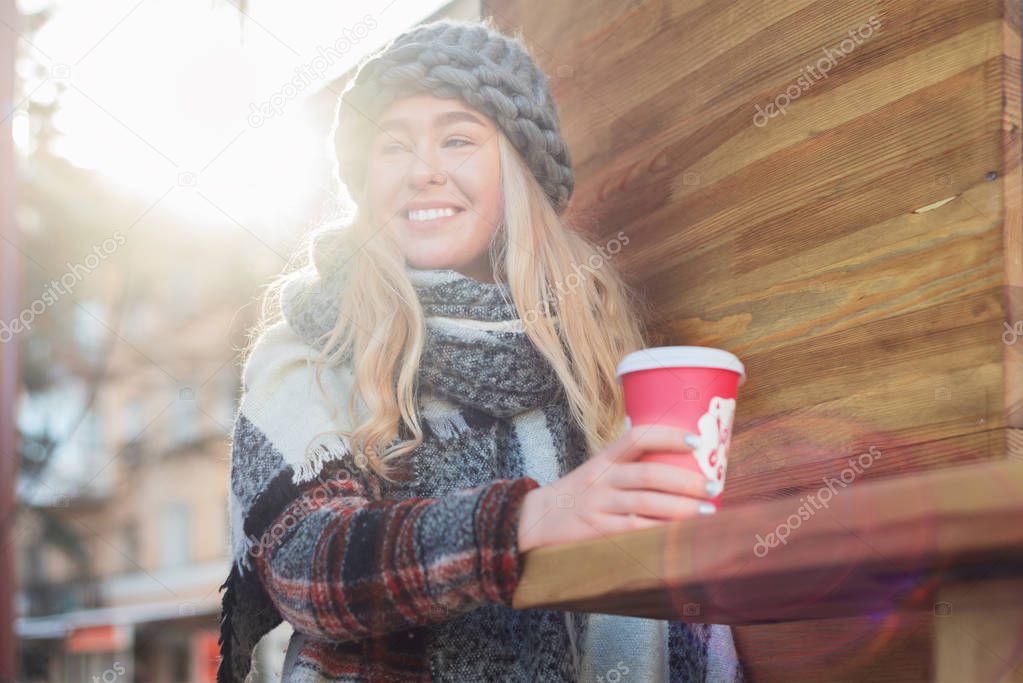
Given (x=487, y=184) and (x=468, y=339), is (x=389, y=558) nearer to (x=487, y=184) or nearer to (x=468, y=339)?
(x=468, y=339)

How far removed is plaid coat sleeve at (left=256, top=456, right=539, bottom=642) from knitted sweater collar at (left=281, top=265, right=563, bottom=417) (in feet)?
0.95

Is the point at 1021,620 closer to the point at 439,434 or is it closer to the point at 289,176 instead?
the point at 439,434

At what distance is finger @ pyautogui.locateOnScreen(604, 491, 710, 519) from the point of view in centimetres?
104

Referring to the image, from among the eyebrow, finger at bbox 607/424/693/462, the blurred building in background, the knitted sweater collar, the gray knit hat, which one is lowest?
finger at bbox 607/424/693/462

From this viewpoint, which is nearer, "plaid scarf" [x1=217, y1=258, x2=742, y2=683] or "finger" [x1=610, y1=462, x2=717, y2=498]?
"finger" [x1=610, y1=462, x2=717, y2=498]

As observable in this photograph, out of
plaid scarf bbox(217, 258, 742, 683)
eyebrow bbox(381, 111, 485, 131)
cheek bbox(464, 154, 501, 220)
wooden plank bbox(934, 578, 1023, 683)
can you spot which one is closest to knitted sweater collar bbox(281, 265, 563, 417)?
plaid scarf bbox(217, 258, 742, 683)

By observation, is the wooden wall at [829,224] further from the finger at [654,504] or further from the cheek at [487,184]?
the finger at [654,504]

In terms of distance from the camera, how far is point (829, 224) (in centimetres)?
139

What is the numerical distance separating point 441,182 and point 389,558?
70 centimetres

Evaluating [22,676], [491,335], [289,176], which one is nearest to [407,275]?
[491,335]

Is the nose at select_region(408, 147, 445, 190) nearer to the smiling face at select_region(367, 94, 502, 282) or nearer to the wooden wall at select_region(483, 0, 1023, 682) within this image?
the smiling face at select_region(367, 94, 502, 282)

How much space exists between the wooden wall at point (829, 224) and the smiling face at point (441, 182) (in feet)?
0.80

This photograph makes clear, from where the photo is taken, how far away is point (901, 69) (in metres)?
1.30

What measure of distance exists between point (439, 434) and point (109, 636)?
7.13 metres
